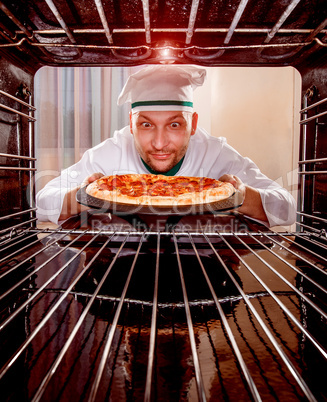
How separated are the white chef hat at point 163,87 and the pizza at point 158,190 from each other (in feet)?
1.55

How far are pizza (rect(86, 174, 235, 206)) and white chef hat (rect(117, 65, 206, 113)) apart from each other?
471 mm

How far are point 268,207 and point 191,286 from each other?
1.17 meters

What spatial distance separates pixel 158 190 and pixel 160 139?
582 millimetres

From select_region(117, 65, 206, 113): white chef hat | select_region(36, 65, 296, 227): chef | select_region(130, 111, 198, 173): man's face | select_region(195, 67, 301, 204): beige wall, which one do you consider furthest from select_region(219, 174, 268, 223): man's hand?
select_region(195, 67, 301, 204): beige wall

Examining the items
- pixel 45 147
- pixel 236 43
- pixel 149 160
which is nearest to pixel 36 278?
pixel 236 43

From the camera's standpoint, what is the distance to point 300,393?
0.94 feet

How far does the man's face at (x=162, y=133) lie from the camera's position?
1.61 m

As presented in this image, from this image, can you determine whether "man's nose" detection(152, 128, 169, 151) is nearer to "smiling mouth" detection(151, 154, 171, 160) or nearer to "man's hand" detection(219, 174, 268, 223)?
"smiling mouth" detection(151, 154, 171, 160)

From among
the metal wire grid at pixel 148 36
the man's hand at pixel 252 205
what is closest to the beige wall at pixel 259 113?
the man's hand at pixel 252 205

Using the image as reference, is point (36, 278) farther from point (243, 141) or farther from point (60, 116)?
point (60, 116)

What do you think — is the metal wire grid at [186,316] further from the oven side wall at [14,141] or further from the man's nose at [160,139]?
the man's nose at [160,139]

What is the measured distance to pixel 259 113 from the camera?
8.80ft

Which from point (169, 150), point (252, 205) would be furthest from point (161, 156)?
point (252, 205)

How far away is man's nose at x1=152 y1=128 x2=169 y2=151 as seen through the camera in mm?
1627
